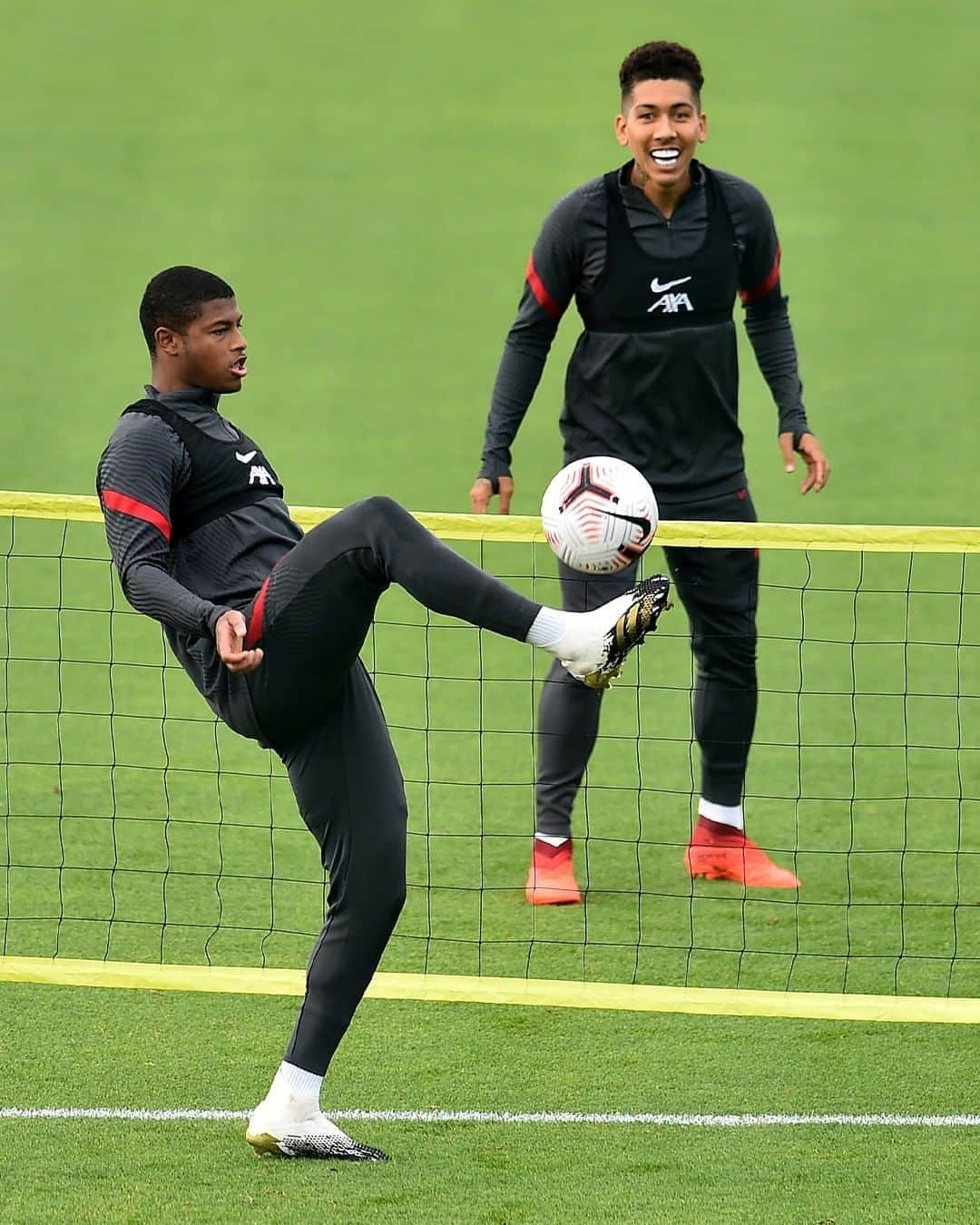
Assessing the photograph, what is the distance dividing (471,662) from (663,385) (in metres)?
3.11

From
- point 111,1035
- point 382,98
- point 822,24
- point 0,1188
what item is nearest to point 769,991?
point 111,1035

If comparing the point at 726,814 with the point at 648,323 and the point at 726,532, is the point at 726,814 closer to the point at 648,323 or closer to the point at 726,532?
the point at 726,532

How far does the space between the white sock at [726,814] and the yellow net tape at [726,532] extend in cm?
145

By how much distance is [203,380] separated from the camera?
4.73 metres

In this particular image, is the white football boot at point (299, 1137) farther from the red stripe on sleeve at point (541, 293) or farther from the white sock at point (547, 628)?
the red stripe on sleeve at point (541, 293)

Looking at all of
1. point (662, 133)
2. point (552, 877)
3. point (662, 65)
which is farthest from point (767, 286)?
point (552, 877)

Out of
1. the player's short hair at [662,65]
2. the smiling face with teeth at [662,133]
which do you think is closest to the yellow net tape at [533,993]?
the smiling face with teeth at [662,133]

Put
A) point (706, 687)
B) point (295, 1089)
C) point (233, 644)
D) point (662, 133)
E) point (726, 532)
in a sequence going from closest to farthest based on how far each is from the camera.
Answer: point (233, 644), point (295, 1089), point (726, 532), point (662, 133), point (706, 687)

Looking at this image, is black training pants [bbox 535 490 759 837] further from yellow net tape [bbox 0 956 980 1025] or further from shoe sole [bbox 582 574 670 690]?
shoe sole [bbox 582 574 670 690]

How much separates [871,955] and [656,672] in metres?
3.34

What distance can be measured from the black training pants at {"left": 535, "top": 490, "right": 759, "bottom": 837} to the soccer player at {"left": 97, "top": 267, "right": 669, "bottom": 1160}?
6.48 ft

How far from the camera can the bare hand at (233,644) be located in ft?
13.9

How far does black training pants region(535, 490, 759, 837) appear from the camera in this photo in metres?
6.72

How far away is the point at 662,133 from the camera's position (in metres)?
6.50
